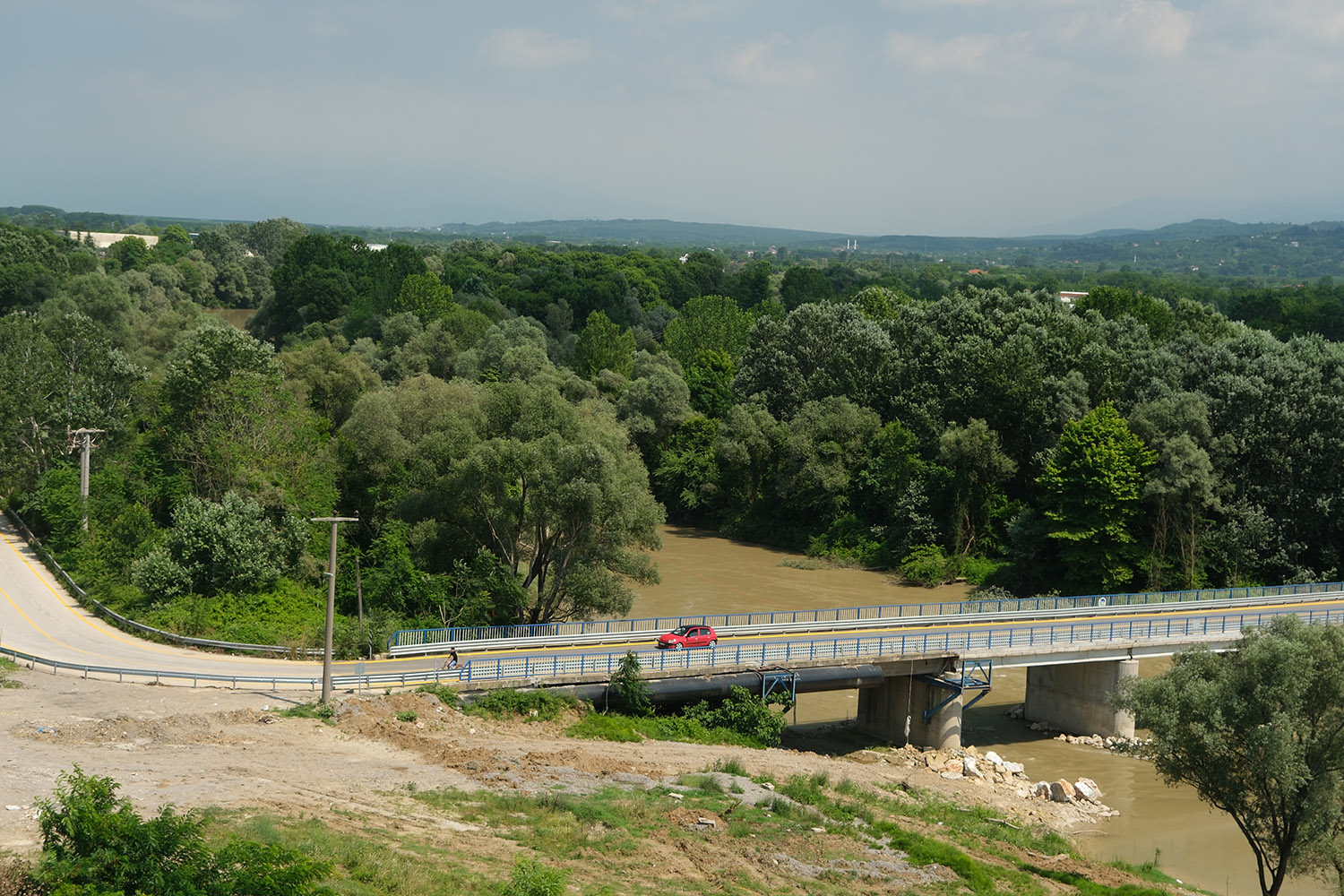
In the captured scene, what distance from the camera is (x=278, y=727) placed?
106ft

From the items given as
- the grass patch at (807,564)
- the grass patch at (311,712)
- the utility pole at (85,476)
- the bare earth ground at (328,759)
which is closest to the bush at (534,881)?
the bare earth ground at (328,759)

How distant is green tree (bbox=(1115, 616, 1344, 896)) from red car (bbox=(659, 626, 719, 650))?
17.4 meters

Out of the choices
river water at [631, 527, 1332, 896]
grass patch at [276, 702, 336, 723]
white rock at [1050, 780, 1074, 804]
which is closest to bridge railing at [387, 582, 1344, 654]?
river water at [631, 527, 1332, 896]

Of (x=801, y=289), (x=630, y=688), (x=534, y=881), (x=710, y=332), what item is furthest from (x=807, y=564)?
(x=801, y=289)

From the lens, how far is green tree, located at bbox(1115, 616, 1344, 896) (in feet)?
86.8

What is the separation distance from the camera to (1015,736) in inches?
1852

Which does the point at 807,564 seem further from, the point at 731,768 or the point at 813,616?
the point at 731,768

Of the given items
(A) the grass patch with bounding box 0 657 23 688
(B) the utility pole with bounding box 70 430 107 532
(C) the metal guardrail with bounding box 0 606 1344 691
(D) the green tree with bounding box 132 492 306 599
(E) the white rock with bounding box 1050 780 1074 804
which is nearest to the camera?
(A) the grass patch with bounding box 0 657 23 688

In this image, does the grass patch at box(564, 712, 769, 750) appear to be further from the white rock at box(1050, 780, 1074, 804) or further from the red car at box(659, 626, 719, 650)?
the white rock at box(1050, 780, 1074, 804)

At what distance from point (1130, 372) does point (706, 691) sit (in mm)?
43593

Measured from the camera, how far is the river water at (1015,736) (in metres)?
35.7

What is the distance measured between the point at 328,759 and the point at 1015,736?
28.7 meters

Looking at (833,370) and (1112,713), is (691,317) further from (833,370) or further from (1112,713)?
(1112,713)

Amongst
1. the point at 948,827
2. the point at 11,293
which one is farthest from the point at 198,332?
the point at 11,293
